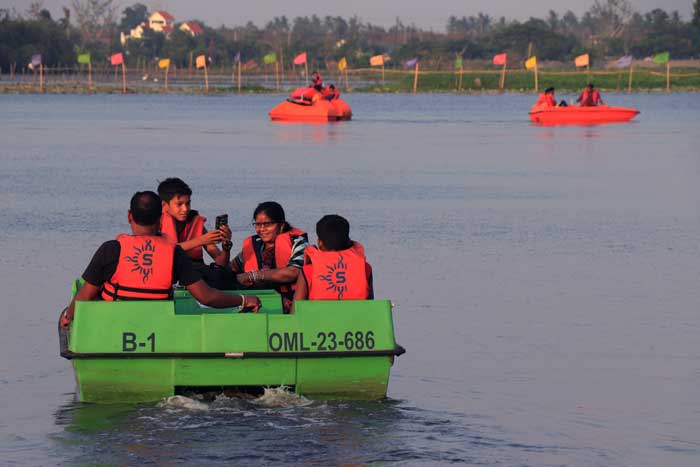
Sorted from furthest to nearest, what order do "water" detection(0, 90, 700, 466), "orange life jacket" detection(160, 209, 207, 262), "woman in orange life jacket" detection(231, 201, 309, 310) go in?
"orange life jacket" detection(160, 209, 207, 262), "woman in orange life jacket" detection(231, 201, 309, 310), "water" detection(0, 90, 700, 466)

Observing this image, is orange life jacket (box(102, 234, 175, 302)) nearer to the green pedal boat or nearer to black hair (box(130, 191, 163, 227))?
black hair (box(130, 191, 163, 227))

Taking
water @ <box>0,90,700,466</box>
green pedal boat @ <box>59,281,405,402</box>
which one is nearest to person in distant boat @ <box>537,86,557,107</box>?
water @ <box>0,90,700,466</box>

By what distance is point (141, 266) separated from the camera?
9180mm

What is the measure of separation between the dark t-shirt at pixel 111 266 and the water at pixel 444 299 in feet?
2.65

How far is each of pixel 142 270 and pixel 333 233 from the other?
124cm

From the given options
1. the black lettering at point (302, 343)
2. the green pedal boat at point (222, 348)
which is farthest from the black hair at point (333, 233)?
the black lettering at point (302, 343)

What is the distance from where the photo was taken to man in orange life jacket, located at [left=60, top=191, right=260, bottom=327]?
9.11 meters

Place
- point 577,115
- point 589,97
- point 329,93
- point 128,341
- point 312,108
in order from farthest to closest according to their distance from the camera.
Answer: point 329,93
point 312,108
point 577,115
point 589,97
point 128,341

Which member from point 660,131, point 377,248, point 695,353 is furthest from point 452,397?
point 660,131

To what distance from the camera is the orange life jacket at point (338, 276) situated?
961 cm

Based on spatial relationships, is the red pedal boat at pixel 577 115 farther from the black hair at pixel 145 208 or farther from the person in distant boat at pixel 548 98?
the black hair at pixel 145 208

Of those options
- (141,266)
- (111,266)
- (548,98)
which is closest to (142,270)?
(141,266)

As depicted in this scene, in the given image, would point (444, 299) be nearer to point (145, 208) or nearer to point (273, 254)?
point (273, 254)

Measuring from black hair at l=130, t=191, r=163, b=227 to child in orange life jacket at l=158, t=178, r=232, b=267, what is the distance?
56.6 inches
